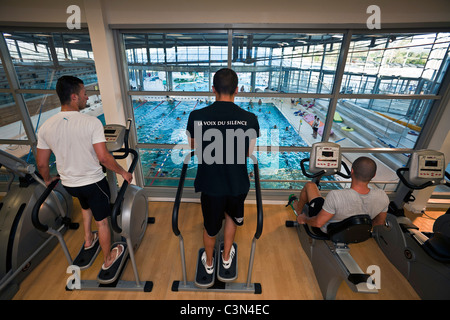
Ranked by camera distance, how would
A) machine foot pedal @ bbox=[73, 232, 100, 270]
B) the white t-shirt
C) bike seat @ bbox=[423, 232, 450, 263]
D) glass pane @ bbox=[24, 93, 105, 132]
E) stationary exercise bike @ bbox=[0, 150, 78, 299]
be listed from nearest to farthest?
the white t-shirt
bike seat @ bbox=[423, 232, 450, 263]
stationary exercise bike @ bbox=[0, 150, 78, 299]
machine foot pedal @ bbox=[73, 232, 100, 270]
glass pane @ bbox=[24, 93, 105, 132]

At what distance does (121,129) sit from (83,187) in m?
0.59

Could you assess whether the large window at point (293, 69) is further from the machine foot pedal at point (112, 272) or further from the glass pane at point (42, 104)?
the machine foot pedal at point (112, 272)

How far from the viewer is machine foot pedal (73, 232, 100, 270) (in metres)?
2.04

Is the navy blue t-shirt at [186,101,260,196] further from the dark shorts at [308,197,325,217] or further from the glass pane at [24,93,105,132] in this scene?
the glass pane at [24,93,105,132]

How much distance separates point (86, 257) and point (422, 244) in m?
3.29

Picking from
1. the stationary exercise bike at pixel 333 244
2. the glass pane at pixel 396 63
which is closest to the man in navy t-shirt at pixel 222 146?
the stationary exercise bike at pixel 333 244

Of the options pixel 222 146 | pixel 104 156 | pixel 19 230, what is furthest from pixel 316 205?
pixel 19 230

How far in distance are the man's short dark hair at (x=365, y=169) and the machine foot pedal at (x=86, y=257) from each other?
2575mm

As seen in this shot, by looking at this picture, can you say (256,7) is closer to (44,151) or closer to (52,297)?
(44,151)

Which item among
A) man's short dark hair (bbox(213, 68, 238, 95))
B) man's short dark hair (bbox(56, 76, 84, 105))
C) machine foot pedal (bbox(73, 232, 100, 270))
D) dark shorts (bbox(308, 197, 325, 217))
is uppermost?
man's short dark hair (bbox(213, 68, 238, 95))

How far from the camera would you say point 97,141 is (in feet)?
5.13

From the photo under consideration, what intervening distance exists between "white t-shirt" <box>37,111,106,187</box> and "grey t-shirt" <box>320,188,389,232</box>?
183 centimetres

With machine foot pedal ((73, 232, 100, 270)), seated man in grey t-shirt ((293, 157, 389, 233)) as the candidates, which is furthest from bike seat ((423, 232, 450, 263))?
machine foot pedal ((73, 232, 100, 270))

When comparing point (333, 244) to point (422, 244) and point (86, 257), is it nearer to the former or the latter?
point (422, 244)
